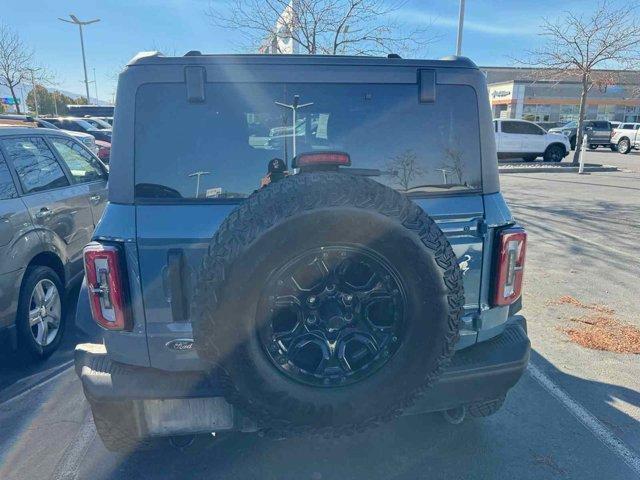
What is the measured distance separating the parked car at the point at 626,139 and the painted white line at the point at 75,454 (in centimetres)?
3181

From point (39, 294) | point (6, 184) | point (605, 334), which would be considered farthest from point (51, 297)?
point (605, 334)

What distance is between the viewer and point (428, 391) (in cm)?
208

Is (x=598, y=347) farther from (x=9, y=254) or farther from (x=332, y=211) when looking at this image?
(x=9, y=254)

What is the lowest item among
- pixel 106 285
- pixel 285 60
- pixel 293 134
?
pixel 106 285

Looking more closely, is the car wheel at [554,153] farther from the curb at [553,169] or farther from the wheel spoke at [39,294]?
the wheel spoke at [39,294]

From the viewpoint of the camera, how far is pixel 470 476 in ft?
7.95

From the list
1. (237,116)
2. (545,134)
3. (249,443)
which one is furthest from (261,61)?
(545,134)

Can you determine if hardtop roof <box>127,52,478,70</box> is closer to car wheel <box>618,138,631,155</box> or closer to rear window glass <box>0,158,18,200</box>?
rear window glass <box>0,158,18,200</box>

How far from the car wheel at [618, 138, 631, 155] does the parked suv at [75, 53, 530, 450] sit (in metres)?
30.7

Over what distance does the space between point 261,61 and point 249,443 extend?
2.12 meters

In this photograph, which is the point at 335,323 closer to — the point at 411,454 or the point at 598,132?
the point at 411,454

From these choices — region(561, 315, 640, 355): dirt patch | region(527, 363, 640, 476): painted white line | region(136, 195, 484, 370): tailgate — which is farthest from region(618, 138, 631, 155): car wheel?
region(136, 195, 484, 370): tailgate

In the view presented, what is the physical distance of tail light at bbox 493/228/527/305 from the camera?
2.21 m

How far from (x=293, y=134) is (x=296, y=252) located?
70 cm
